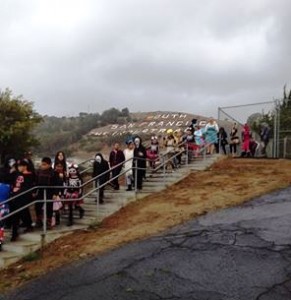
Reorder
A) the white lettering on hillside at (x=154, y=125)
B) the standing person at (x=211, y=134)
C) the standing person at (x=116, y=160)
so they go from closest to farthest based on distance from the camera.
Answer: the standing person at (x=116, y=160) → the standing person at (x=211, y=134) → the white lettering on hillside at (x=154, y=125)

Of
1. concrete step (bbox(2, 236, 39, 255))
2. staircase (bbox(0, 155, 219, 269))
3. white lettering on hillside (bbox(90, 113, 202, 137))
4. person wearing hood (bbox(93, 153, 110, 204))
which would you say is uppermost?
white lettering on hillside (bbox(90, 113, 202, 137))

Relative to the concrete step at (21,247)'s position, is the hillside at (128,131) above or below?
above

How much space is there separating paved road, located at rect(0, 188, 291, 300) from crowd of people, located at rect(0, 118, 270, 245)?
261cm

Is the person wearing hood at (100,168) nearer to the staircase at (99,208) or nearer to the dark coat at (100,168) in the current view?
the dark coat at (100,168)

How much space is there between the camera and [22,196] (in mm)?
12281

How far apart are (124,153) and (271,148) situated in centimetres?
788

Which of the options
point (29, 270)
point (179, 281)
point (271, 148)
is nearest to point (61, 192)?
point (29, 270)

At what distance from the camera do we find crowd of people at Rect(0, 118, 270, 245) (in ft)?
41.2

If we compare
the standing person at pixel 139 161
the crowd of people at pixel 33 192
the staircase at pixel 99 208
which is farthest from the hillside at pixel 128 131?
the crowd of people at pixel 33 192

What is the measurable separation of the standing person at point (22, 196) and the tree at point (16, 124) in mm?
19758

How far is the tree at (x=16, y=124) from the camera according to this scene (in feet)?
106

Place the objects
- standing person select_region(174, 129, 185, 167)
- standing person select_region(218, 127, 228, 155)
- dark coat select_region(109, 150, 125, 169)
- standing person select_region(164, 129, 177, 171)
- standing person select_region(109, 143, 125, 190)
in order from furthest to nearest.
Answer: standing person select_region(218, 127, 228, 155) → standing person select_region(174, 129, 185, 167) → standing person select_region(164, 129, 177, 171) → dark coat select_region(109, 150, 125, 169) → standing person select_region(109, 143, 125, 190)

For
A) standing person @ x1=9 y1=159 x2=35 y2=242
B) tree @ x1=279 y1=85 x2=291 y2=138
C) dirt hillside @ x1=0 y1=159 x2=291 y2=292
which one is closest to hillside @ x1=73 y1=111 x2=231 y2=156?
tree @ x1=279 y1=85 x2=291 y2=138

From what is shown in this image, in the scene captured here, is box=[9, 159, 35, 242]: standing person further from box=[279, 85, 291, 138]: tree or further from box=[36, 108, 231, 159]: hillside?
box=[36, 108, 231, 159]: hillside
